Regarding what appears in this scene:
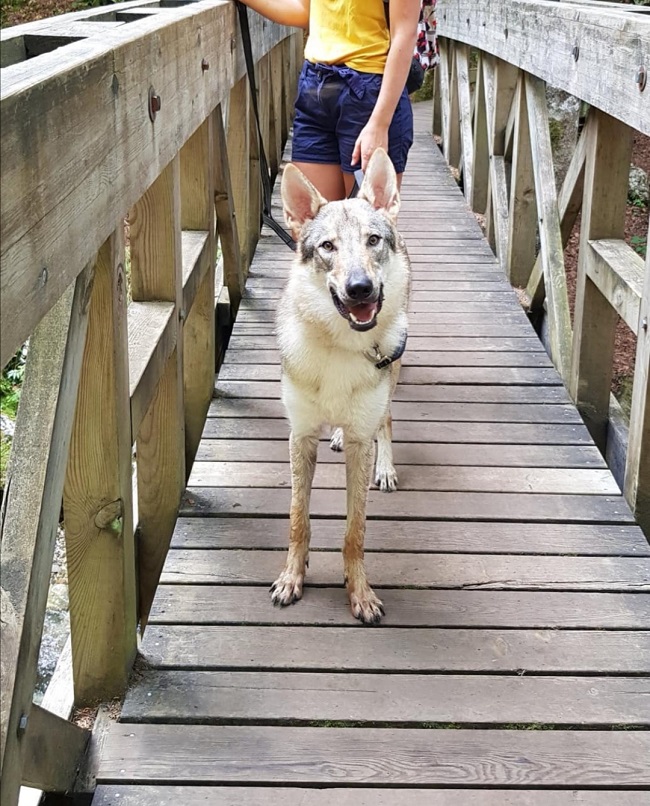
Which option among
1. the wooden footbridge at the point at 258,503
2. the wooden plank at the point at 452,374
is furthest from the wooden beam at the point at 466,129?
the wooden plank at the point at 452,374

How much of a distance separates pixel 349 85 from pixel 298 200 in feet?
2.98

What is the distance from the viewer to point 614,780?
2.31 m

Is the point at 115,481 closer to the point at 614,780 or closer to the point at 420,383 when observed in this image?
the point at 614,780

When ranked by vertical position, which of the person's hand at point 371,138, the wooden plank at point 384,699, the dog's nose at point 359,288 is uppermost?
the person's hand at point 371,138

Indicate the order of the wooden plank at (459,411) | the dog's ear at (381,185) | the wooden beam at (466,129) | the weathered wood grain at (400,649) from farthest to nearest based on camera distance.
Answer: the wooden beam at (466,129) → the wooden plank at (459,411) → the dog's ear at (381,185) → the weathered wood grain at (400,649)

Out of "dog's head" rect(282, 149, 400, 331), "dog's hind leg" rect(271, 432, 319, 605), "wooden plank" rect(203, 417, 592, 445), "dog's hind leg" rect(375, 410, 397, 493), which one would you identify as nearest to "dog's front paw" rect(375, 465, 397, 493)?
"dog's hind leg" rect(375, 410, 397, 493)

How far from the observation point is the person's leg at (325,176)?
414cm

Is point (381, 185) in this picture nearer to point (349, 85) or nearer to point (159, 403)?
point (349, 85)

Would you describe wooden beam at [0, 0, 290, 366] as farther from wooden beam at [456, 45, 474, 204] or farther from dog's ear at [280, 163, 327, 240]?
wooden beam at [456, 45, 474, 204]

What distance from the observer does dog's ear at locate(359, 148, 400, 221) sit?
315cm

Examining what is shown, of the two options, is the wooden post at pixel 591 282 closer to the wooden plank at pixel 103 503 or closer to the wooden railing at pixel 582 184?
the wooden railing at pixel 582 184

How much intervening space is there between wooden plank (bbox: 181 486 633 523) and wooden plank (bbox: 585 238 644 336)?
71 cm

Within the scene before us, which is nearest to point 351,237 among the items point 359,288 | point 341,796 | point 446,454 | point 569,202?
point 359,288

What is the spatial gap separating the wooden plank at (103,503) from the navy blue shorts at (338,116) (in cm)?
180
